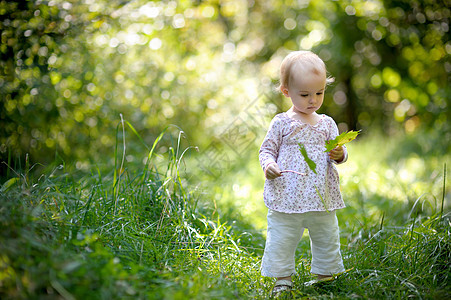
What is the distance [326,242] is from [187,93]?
3642 millimetres

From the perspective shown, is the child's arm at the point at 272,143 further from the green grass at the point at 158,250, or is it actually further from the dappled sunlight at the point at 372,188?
the dappled sunlight at the point at 372,188

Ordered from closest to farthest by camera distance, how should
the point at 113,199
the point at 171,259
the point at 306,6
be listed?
the point at 171,259 < the point at 113,199 < the point at 306,6

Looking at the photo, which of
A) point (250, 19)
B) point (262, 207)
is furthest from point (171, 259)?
point (250, 19)

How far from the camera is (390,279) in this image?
7.20ft

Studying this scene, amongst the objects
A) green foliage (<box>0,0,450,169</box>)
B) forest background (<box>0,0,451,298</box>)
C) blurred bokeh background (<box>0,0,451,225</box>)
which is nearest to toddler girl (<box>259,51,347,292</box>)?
forest background (<box>0,0,451,298</box>)

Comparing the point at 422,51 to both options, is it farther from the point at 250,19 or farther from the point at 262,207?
the point at 250,19

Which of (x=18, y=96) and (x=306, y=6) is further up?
(x=306, y=6)

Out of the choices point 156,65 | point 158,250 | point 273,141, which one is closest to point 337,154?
point 273,141

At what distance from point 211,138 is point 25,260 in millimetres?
4428

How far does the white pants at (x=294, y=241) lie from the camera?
7.38 feet

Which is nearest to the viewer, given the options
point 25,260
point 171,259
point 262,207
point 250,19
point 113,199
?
point 25,260

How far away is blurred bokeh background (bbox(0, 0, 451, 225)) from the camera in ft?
11.7

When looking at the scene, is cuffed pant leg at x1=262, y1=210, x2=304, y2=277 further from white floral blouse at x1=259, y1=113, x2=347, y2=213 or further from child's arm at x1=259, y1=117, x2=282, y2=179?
child's arm at x1=259, y1=117, x2=282, y2=179

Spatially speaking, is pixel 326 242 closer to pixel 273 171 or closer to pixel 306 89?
pixel 273 171
